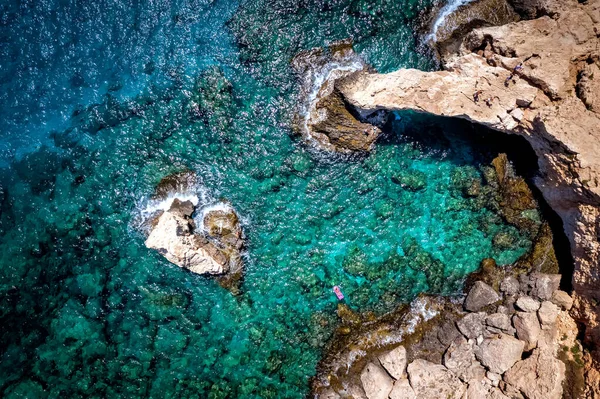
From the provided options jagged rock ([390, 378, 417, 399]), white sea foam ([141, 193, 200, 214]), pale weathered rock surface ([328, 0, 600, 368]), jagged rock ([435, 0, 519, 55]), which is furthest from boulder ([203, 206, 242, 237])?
jagged rock ([435, 0, 519, 55])

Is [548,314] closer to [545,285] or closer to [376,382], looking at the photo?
[545,285]

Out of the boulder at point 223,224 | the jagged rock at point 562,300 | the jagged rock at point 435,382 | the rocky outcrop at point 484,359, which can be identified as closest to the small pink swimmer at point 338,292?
the rocky outcrop at point 484,359

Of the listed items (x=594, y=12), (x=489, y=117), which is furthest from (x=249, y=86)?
(x=594, y=12)

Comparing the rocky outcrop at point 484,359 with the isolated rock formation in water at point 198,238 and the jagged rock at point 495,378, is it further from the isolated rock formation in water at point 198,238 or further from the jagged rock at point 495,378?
the isolated rock formation in water at point 198,238

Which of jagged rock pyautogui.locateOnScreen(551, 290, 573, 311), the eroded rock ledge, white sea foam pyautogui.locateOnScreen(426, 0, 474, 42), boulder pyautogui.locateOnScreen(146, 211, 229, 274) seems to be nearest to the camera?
the eroded rock ledge

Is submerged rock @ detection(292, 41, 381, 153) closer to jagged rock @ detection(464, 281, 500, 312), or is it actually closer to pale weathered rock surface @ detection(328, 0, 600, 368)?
pale weathered rock surface @ detection(328, 0, 600, 368)

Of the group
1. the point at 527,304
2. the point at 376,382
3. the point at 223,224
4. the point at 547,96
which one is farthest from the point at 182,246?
the point at 547,96
